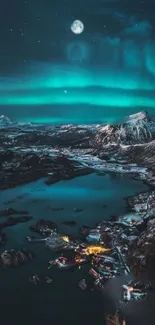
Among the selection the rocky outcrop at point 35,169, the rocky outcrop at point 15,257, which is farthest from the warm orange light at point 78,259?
the rocky outcrop at point 35,169

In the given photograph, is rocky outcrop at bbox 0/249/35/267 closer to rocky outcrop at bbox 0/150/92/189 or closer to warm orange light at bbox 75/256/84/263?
warm orange light at bbox 75/256/84/263

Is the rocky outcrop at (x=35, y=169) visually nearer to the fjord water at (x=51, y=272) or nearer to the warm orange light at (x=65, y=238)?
the fjord water at (x=51, y=272)

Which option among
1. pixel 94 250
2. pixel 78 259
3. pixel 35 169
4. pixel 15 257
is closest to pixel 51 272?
pixel 78 259

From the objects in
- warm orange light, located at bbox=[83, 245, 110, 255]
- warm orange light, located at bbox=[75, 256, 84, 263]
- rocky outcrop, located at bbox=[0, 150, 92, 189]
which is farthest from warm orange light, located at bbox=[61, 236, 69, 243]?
rocky outcrop, located at bbox=[0, 150, 92, 189]

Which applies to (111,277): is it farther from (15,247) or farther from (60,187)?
(60,187)

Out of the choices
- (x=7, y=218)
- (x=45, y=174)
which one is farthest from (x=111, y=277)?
(x=45, y=174)

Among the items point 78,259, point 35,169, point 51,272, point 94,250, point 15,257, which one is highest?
point 35,169

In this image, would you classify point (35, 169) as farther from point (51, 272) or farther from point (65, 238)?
point (51, 272)
